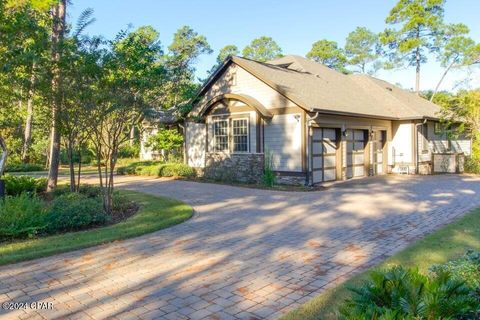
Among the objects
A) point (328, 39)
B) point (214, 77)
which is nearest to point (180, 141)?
point (214, 77)

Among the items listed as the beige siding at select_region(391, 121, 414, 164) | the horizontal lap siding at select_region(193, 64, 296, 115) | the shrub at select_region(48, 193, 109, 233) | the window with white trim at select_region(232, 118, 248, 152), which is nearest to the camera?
the shrub at select_region(48, 193, 109, 233)

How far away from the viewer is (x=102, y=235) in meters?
6.83

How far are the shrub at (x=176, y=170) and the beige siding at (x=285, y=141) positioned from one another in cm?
459

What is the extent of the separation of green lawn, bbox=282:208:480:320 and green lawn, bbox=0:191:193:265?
4096mm

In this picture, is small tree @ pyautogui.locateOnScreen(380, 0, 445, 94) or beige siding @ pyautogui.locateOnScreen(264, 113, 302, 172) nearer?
beige siding @ pyautogui.locateOnScreen(264, 113, 302, 172)

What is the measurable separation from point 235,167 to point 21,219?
32.6ft

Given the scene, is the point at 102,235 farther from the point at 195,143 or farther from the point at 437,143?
the point at 437,143

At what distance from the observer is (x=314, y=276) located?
15.7ft

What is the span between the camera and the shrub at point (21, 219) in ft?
21.7

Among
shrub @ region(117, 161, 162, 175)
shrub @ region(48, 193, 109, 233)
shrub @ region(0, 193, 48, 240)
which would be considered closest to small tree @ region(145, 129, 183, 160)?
shrub @ region(117, 161, 162, 175)

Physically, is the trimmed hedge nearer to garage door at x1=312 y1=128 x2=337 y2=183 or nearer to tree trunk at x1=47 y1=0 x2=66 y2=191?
garage door at x1=312 y1=128 x2=337 y2=183

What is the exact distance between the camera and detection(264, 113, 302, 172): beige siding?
1422 cm

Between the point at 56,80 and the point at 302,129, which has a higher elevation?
the point at 56,80

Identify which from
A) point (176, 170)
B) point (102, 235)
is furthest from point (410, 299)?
point (176, 170)
